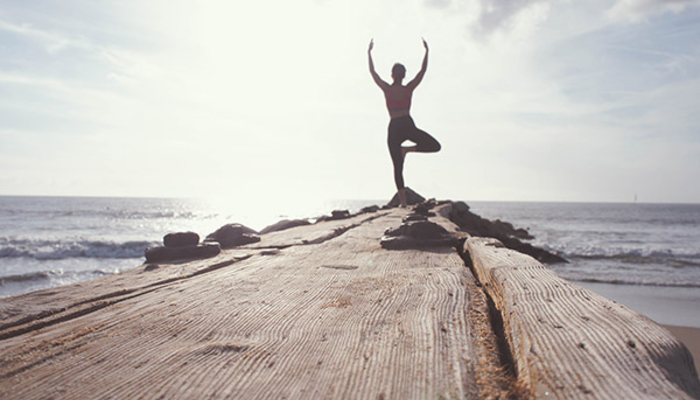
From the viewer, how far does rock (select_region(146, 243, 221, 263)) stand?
7.77ft

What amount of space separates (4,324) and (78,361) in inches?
17.3

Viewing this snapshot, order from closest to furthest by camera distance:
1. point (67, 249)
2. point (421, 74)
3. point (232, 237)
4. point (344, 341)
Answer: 1. point (344, 341)
2. point (232, 237)
3. point (421, 74)
4. point (67, 249)

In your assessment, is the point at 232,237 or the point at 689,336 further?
the point at 689,336

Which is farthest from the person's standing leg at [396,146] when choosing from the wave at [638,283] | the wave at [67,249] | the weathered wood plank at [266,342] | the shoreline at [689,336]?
the wave at [67,249]

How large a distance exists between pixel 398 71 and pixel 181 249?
517cm

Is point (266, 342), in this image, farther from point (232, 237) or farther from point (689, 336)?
point (689, 336)

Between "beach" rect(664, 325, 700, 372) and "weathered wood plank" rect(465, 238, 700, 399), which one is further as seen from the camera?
"beach" rect(664, 325, 700, 372)

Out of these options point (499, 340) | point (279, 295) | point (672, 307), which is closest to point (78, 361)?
point (279, 295)

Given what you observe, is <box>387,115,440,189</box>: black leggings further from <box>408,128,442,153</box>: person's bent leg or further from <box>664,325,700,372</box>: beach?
<box>664,325,700,372</box>: beach

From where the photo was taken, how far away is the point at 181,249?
2.42 m

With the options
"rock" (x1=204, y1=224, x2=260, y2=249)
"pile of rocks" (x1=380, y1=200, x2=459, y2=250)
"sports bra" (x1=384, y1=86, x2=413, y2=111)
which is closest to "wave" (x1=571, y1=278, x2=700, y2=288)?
"sports bra" (x1=384, y1=86, x2=413, y2=111)

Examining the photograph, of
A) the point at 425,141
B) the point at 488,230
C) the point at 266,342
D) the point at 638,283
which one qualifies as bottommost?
the point at 638,283

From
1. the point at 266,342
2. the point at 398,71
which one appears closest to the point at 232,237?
the point at 266,342

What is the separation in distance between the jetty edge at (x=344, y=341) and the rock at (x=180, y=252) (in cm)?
76
